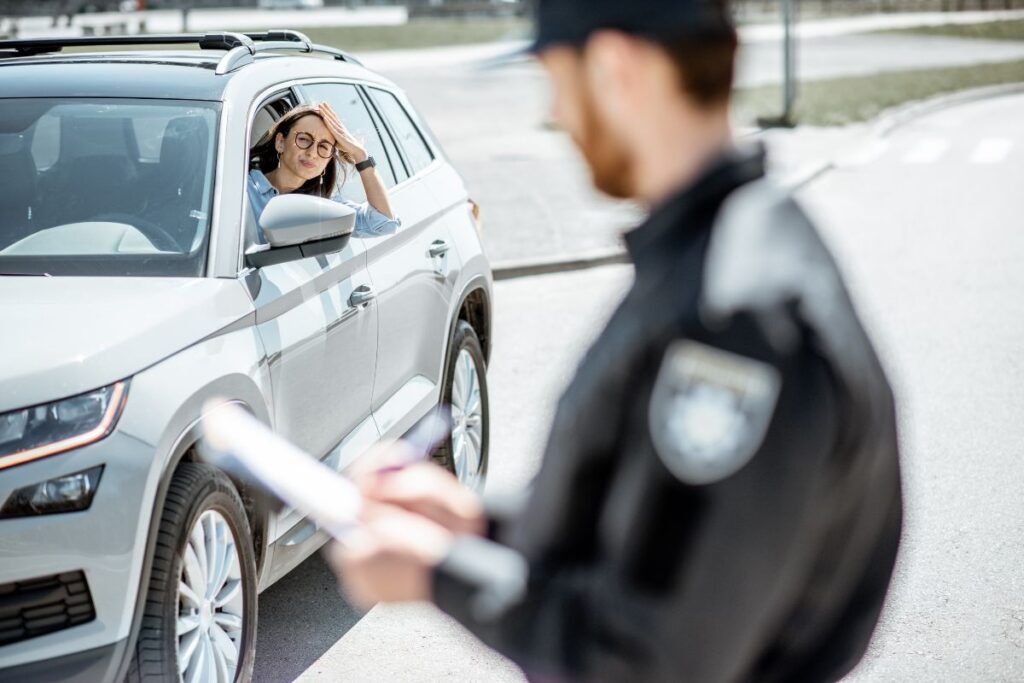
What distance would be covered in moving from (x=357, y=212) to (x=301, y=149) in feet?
1.04

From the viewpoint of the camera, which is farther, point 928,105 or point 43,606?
point 928,105

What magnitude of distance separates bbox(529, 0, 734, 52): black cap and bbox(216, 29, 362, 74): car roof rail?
3.15 metres

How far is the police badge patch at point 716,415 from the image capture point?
127cm

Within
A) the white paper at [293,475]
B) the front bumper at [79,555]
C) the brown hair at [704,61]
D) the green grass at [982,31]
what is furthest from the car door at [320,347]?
the green grass at [982,31]

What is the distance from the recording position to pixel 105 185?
4.28 m

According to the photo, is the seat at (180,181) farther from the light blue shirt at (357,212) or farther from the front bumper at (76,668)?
the front bumper at (76,668)

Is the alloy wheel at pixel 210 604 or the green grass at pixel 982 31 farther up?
the alloy wheel at pixel 210 604

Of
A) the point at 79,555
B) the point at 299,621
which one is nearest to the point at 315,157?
the point at 299,621

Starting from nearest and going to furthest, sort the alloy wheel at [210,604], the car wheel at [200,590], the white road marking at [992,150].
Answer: the car wheel at [200,590]
the alloy wheel at [210,604]
the white road marking at [992,150]

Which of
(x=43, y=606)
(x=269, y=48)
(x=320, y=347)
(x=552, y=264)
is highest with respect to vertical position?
(x=269, y=48)

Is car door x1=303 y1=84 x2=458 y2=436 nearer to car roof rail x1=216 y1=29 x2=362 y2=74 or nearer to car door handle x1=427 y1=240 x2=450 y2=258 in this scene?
car door handle x1=427 y1=240 x2=450 y2=258

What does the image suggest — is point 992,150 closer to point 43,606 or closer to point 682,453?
point 43,606

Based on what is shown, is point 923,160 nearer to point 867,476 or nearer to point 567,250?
point 567,250

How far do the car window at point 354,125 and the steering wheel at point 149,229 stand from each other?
1.09m
